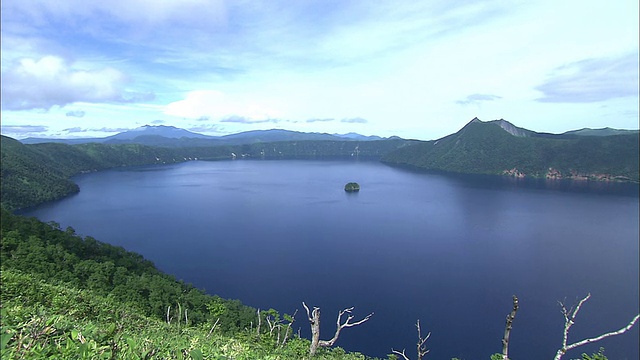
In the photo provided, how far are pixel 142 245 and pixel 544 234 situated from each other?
10892 cm

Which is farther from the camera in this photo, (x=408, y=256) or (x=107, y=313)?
(x=408, y=256)

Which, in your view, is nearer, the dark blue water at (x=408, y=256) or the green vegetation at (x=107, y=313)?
the green vegetation at (x=107, y=313)

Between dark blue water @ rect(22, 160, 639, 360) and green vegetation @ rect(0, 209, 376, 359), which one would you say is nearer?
green vegetation @ rect(0, 209, 376, 359)

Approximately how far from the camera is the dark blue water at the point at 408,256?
50.4 meters

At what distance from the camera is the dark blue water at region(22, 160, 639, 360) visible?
165ft

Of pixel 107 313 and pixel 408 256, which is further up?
pixel 107 313

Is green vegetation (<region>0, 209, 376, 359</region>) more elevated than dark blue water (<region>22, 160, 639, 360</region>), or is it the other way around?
green vegetation (<region>0, 209, 376, 359</region>)

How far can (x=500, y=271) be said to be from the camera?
6869 cm

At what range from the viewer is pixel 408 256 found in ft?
252

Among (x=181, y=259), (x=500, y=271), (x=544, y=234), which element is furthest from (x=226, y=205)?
(x=544, y=234)

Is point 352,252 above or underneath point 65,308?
underneath

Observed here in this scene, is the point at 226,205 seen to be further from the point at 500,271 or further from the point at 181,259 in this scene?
the point at 500,271

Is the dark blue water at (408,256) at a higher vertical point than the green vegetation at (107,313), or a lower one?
lower

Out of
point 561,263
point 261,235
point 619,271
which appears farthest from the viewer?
point 261,235
